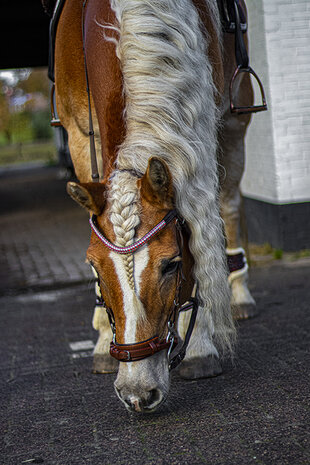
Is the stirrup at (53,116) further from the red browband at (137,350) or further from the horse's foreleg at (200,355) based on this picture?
the red browband at (137,350)

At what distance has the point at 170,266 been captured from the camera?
2600mm

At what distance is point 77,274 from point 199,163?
456cm

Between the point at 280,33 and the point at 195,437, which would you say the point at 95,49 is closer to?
the point at 195,437

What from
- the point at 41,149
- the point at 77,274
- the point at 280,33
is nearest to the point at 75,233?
the point at 77,274

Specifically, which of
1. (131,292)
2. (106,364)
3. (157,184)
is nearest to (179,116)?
(157,184)

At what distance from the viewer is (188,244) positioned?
2.74 metres

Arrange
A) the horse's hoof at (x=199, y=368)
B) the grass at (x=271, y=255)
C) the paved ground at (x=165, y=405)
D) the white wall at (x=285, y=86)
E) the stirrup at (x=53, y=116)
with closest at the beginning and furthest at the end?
the paved ground at (x=165, y=405), the horse's hoof at (x=199, y=368), the stirrup at (x=53, y=116), the white wall at (x=285, y=86), the grass at (x=271, y=255)

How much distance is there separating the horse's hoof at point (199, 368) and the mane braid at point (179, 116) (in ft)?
1.66

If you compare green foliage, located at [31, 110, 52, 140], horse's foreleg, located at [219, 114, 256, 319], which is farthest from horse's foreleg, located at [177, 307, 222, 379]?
green foliage, located at [31, 110, 52, 140]

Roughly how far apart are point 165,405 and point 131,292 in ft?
2.61

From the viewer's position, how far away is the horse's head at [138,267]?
2.49 metres

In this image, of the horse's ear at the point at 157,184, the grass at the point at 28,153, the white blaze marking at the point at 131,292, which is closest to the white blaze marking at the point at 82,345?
the white blaze marking at the point at 131,292

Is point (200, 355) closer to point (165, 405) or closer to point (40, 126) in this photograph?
point (165, 405)

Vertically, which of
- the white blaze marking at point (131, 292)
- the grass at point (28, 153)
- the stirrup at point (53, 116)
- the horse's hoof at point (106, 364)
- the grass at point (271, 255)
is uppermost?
the stirrup at point (53, 116)
